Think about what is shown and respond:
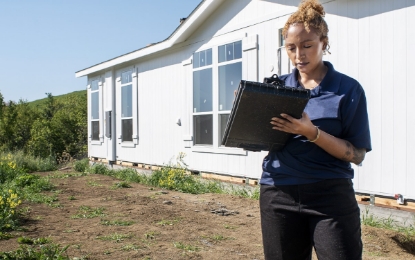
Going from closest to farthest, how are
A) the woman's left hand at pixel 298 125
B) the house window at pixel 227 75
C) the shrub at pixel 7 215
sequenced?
the woman's left hand at pixel 298 125 < the shrub at pixel 7 215 < the house window at pixel 227 75

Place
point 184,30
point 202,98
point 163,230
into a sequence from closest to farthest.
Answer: point 163,230 → point 202,98 → point 184,30

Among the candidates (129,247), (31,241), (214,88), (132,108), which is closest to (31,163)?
(132,108)

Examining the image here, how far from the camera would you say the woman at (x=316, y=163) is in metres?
2.02

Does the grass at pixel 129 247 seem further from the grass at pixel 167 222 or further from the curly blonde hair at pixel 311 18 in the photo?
the curly blonde hair at pixel 311 18

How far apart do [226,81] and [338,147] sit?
7.77 meters

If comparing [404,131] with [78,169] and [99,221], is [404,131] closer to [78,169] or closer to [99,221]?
[99,221]

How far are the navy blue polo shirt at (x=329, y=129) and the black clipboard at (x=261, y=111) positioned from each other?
12 centimetres

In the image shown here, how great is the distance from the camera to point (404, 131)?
248 inches

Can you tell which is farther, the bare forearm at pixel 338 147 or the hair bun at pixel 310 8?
the hair bun at pixel 310 8

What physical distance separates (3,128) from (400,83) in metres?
20.2

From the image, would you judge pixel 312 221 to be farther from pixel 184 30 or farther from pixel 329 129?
pixel 184 30

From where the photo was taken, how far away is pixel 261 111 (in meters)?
2.10

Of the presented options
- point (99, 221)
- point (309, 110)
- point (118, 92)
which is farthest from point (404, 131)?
point (118, 92)

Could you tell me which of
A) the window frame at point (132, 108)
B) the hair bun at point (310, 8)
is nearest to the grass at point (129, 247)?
the hair bun at point (310, 8)
